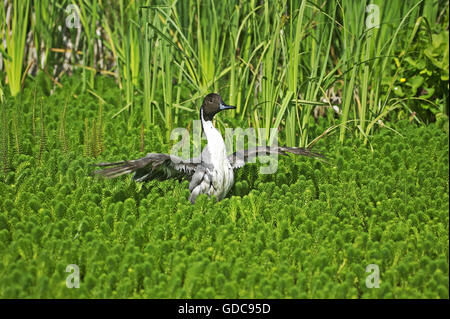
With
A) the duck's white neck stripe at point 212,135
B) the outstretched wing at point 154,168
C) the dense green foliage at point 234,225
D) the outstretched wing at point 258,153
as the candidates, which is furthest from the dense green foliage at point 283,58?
the outstretched wing at point 154,168

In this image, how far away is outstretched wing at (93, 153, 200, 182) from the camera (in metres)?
4.83

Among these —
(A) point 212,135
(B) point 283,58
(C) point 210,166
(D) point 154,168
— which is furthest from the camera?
(B) point 283,58

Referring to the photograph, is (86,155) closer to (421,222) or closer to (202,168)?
(202,168)

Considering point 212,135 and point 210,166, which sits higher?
point 212,135

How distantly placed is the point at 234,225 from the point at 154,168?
2.40 feet

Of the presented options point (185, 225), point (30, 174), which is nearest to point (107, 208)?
point (185, 225)

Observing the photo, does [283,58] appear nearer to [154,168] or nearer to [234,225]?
[154,168]

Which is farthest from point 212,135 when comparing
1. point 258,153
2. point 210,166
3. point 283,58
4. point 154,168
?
point 283,58

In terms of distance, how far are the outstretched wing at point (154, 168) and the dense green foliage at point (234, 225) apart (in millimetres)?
173

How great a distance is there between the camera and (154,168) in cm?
518

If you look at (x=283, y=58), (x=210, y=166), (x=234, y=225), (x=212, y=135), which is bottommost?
(x=234, y=225)

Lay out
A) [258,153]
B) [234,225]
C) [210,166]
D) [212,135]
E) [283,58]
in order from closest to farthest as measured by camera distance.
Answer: [234,225] < [210,166] < [212,135] < [258,153] < [283,58]
